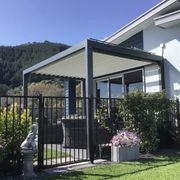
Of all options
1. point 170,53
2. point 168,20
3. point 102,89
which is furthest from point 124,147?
point 102,89

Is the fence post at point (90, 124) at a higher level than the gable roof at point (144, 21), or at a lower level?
lower

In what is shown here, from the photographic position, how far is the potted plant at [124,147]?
820 cm

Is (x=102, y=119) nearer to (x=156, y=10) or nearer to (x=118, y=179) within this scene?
(x=118, y=179)

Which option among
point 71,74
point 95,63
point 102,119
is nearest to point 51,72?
point 71,74

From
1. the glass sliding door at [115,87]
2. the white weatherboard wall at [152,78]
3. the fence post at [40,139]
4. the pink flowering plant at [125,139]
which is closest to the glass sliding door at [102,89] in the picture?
the glass sliding door at [115,87]

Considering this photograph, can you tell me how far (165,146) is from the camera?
36.2 ft

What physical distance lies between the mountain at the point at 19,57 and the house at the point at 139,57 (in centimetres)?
1831

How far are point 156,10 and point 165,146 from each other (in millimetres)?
5080

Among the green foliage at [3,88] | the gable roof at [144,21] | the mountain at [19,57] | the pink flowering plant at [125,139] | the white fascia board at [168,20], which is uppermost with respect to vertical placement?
the mountain at [19,57]

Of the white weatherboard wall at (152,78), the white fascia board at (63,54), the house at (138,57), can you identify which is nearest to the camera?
the white fascia board at (63,54)

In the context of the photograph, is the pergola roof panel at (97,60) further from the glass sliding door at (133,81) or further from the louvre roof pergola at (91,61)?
the glass sliding door at (133,81)

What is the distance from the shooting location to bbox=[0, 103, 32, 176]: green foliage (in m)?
6.64

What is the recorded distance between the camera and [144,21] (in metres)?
12.7

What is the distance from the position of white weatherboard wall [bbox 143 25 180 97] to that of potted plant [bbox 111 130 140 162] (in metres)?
3.98
